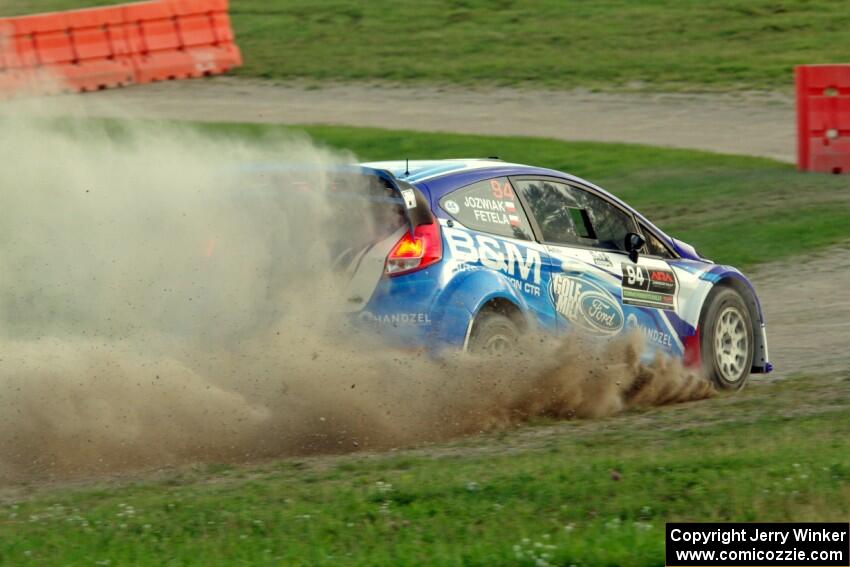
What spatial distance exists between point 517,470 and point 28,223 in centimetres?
536

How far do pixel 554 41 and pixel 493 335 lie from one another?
21750 millimetres

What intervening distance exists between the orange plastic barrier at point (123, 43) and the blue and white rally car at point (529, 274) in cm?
1632

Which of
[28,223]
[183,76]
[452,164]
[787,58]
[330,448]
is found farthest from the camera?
[183,76]

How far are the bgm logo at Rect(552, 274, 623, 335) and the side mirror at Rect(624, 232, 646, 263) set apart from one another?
16.2 inches

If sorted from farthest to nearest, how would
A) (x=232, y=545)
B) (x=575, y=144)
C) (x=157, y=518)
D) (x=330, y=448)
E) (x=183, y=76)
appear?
(x=183, y=76), (x=575, y=144), (x=330, y=448), (x=157, y=518), (x=232, y=545)

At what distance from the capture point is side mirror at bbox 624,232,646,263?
9.59 m

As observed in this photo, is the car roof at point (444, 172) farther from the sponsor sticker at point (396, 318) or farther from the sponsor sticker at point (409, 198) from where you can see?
the sponsor sticker at point (396, 318)

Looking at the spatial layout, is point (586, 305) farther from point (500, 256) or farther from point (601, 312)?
point (500, 256)

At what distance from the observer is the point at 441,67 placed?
28.3 m

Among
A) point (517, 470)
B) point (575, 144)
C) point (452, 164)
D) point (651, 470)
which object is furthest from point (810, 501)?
point (575, 144)

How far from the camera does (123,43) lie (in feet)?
91.9

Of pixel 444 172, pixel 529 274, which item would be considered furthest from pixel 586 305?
pixel 444 172

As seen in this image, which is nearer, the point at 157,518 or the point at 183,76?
the point at 157,518

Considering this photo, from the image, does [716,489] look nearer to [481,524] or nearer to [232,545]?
[481,524]
